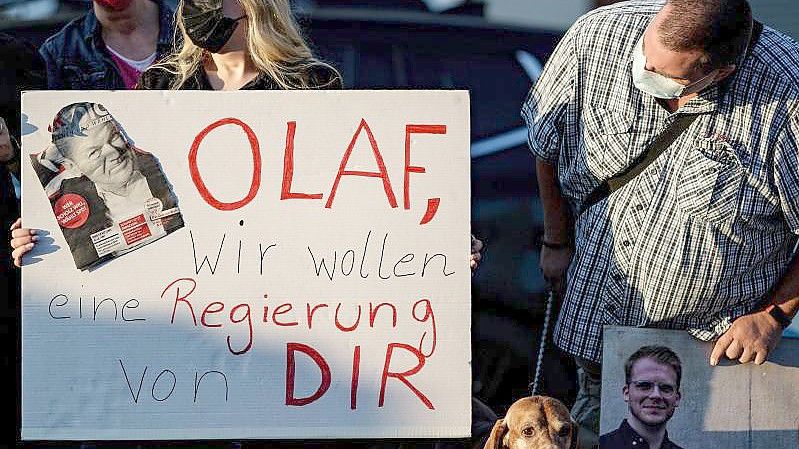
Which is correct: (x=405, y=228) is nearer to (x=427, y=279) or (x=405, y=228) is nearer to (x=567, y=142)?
(x=427, y=279)

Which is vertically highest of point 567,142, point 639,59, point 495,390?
point 639,59

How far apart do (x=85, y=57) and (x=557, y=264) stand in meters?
1.44

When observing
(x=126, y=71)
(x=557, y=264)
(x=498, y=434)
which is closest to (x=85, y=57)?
(x=126, y=71)

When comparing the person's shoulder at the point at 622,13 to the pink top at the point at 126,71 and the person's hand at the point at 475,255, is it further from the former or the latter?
the pink top at the point at 126,71

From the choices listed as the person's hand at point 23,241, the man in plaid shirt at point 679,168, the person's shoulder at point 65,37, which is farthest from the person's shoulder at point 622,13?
the person's shoulder at point 65,37

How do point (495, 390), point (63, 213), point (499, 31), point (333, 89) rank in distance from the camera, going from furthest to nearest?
1. point (499, 31)
2. point (495, 390)
3. point (333, 89)
4. point (63, 213)

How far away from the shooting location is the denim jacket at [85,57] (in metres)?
3.34

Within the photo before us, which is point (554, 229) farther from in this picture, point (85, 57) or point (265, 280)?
point (85, 57)

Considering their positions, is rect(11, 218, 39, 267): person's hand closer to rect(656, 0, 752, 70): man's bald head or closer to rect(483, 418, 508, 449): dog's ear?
rect(483, 418, 508, 449): dog's ear

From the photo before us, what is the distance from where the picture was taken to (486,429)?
114 inches

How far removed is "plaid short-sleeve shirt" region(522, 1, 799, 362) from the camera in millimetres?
2689

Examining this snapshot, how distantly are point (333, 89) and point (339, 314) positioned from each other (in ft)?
1.85

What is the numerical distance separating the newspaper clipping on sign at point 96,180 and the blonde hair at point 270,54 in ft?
0.96

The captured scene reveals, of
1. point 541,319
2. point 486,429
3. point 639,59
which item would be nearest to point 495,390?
point 541,319
